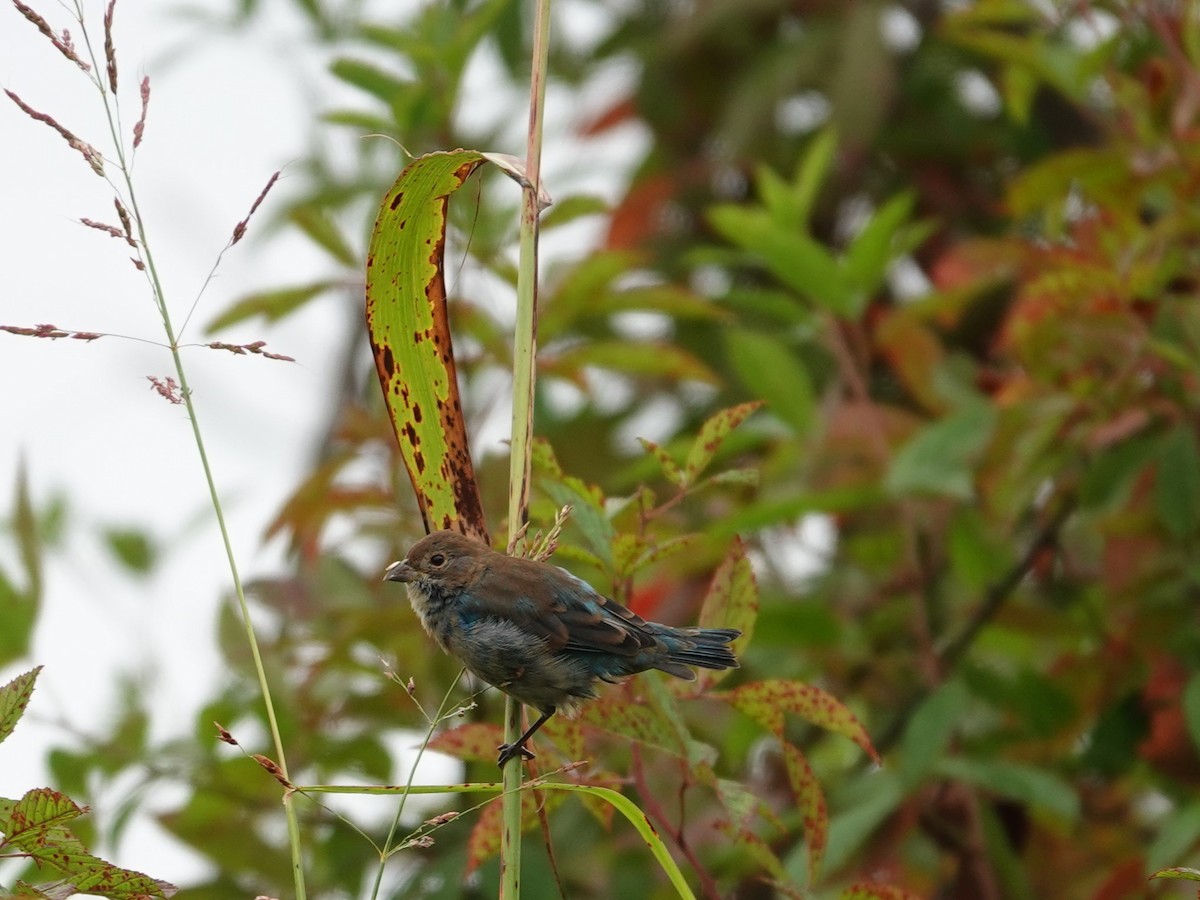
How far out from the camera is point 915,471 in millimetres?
3365

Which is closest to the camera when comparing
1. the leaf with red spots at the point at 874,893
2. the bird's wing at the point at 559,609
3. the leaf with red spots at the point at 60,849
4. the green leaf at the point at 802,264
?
the leaf with red spots at the point at 60,849

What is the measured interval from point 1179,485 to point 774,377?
95 centimetres

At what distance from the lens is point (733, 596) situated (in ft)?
7.14

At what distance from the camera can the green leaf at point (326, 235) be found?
3857 millimetres

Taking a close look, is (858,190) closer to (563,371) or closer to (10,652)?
(563,371)

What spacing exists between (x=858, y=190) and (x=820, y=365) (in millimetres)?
855

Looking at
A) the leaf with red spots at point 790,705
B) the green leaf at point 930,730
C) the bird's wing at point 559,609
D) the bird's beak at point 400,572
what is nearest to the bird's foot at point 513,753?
the leaf with red spots at point 790,705

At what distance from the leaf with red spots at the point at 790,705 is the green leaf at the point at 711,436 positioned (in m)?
0.31

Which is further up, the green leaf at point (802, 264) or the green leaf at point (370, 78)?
the green leaf at point (802, 264)

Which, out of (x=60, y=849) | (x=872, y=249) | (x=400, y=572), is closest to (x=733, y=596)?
(x=400, y=572)

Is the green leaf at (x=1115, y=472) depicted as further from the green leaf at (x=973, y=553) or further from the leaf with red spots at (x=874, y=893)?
the leaf with red spots at (x=874, y=893)

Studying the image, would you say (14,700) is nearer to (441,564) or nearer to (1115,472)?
(441,564)

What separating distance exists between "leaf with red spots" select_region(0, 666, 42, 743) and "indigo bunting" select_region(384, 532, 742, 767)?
3.01ft

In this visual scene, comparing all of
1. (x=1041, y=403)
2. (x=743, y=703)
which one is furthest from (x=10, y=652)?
(x=1041, y=403)
